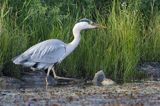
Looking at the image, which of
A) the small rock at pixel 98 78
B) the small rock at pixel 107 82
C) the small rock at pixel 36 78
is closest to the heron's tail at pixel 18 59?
the small rock at pixel 36 78

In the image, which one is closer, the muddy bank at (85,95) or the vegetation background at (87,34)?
the muddy bank at (85,95)

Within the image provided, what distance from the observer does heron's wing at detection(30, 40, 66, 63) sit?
12.6 meters

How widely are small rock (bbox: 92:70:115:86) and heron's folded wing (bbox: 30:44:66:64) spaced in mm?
777

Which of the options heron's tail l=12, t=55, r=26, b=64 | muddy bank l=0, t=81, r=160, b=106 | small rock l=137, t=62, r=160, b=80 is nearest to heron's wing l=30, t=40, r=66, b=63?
heron's tail l=12, t=55, r=26, b=64

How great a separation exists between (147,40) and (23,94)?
13.4 feet

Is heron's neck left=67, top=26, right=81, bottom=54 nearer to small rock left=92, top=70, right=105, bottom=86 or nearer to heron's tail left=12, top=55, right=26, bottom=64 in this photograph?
small rock left=92, top=70, right=105, bottom=86

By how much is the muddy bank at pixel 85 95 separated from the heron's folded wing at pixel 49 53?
756 millimetres

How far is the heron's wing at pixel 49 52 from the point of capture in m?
12.6

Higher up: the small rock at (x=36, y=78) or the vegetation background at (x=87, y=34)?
the vegetation background at (x=87, y=34)

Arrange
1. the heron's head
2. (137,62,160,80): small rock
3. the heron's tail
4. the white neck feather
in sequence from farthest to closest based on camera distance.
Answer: (137,62,160,80): small rock → the heron's head → the white neck feather → the heron's tail

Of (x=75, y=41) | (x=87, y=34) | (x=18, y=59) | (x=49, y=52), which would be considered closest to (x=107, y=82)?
(x=75, y=41)

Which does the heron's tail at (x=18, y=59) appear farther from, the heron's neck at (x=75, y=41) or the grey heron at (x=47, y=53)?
the heron's neck at (x=75, y=41)

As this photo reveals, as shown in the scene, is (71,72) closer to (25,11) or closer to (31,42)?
(31,42)

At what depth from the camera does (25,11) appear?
14.5m
